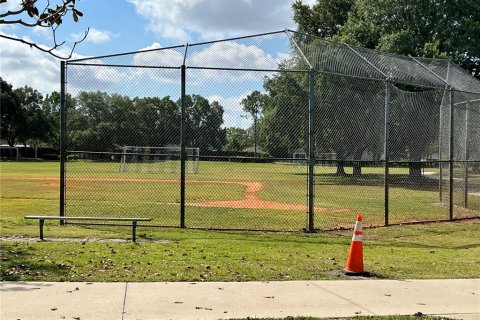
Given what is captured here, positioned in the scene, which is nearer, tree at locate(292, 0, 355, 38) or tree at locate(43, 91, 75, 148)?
tree at locate(292, 0, 355, 38)

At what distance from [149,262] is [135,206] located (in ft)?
30.9

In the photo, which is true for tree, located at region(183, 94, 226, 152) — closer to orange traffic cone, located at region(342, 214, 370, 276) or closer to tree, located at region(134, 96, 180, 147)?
tree, located at region(134, 96, 180, 147)

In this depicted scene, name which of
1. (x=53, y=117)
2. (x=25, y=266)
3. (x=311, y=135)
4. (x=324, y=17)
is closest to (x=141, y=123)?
(x=311, y=135)

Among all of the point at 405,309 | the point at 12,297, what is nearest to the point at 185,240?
the point at 12,297

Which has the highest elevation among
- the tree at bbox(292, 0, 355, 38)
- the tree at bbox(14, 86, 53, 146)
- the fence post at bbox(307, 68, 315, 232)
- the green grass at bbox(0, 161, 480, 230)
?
the tree at bbox(292, 0, 355, 38)

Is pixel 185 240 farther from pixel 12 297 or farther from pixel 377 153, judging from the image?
pixel 377 153

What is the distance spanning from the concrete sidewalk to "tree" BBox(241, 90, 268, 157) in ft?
16.4

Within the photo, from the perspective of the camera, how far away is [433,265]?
766cm

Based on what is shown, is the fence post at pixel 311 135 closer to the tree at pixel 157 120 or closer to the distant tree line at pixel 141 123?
the distant tree line at pixel 141 123

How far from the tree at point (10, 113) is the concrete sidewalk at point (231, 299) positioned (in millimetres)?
80765

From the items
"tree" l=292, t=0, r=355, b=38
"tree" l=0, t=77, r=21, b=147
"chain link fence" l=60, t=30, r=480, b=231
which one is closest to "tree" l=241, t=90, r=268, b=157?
"chain link fence" l=60, t=30, r=480, b=231

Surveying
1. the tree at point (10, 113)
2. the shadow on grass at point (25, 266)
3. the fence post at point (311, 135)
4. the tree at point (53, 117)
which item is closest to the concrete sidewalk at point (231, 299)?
the shadow on grass at point (25, 266)

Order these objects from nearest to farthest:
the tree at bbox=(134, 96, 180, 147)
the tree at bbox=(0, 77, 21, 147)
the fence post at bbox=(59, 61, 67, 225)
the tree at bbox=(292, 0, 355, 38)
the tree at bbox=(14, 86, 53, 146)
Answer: the fence post at bbox=(59, 61, 67, 225)
the tree at bbox=(134, 96, 180, 147)
the tree at bbox=(292, 0, 355, 38)
the tree at bbox=(0, 77, 21, 147)
the tree at bbox=(14, 86, 53, 146)

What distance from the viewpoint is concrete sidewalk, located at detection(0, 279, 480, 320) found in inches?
193
